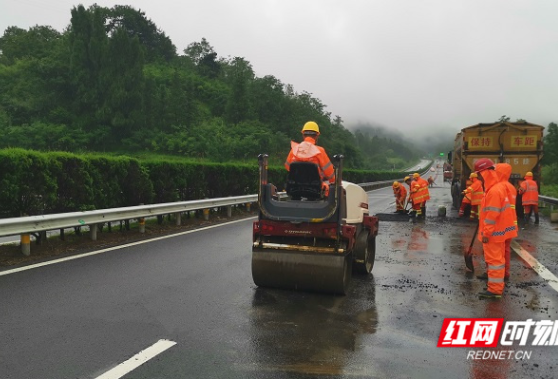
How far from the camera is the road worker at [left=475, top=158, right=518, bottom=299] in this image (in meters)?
6.10

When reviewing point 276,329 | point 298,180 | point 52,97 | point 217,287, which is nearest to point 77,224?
point 217,287

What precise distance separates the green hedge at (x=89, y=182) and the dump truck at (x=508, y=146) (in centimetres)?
992

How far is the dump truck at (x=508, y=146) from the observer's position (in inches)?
677

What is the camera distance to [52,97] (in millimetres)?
77188

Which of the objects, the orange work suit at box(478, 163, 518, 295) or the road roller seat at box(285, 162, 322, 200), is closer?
the road roller seat at box(285, 162, 322, 200)

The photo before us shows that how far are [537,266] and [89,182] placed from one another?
9419 millimetres

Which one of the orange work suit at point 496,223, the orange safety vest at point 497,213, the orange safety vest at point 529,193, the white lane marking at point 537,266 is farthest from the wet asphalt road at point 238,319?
the orange safety vest at point 529,193

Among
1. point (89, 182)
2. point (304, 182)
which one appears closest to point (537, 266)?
point (304, 182)

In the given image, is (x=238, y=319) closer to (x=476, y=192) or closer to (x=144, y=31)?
(x=476, y=192)

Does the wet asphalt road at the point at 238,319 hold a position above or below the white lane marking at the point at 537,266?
above

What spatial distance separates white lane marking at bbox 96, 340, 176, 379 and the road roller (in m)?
2.10

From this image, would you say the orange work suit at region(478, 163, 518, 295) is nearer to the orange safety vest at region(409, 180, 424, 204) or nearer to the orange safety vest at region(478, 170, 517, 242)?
the orange safety vest at region(478, 170, 517, 242)

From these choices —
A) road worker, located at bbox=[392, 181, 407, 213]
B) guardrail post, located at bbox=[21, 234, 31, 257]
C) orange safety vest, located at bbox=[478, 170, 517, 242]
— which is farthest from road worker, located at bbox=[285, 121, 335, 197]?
road worker, located at bbox=[392, 181, 407, 213]

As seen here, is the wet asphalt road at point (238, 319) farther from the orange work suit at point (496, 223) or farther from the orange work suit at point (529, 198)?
the orange work suit at point (529, 198)
